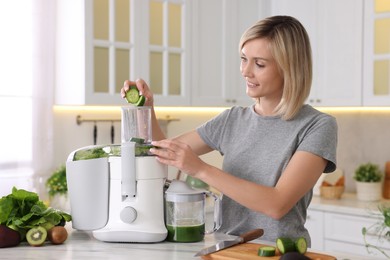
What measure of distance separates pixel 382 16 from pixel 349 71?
1.23ft

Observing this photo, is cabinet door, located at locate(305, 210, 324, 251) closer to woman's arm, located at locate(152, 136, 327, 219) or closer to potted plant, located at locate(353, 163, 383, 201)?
potted plant, located at locate(353, 163, 383, 201)

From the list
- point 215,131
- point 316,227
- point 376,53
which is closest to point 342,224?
point 316,227

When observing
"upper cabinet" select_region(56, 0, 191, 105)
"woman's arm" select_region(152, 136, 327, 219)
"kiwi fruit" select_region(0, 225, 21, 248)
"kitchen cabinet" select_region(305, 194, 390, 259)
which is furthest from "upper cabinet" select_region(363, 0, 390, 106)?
"kiwi fruit" select_region(0, 225, 21, 248)

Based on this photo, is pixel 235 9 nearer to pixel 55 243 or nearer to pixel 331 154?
pixel 331 154

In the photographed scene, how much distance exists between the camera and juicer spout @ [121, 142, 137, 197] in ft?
5.89

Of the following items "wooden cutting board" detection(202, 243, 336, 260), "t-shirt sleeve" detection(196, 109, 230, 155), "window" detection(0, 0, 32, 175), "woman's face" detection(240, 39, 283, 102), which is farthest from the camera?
"window" detection(0, 0, 32, 175)

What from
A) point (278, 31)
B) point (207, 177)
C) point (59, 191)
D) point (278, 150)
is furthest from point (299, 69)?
point (59, 191)

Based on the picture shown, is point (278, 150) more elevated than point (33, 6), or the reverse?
point (33, 6)

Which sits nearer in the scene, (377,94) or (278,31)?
(278,31)

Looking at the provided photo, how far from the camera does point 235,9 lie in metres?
4.27

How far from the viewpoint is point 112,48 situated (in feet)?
11.7

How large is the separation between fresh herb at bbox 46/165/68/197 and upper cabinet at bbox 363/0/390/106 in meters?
1.80

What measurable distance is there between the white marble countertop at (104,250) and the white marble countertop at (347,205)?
1901mm

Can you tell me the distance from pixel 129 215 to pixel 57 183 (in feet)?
5.68
